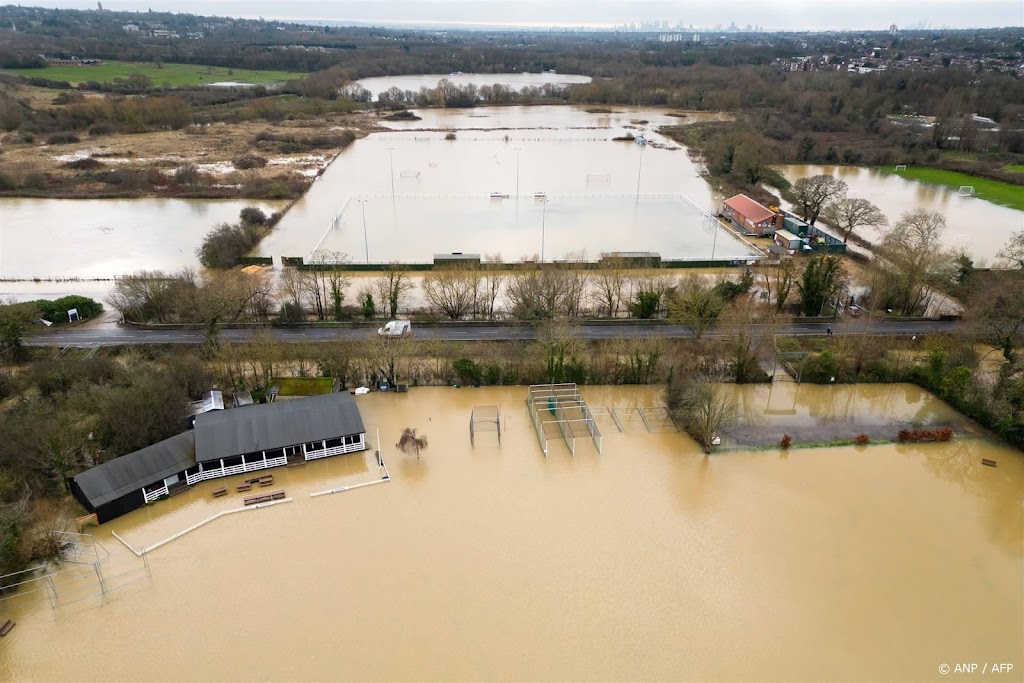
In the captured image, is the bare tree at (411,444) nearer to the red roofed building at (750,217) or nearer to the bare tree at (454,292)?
the bare tree at (454,292)

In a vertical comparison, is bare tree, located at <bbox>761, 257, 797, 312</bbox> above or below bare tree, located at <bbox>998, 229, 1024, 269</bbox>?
below

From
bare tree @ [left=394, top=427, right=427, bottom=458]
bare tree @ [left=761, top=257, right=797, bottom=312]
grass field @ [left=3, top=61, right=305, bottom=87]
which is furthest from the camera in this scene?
grass field @ [left=3, top=61, right=305, bottom=87]

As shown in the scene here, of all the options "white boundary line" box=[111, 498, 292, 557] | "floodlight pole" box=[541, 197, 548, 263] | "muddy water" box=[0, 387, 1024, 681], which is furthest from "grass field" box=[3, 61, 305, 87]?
"muddy water" box=[0, 387, 1024, 681]

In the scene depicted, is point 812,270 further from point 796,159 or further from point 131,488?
point 796,159

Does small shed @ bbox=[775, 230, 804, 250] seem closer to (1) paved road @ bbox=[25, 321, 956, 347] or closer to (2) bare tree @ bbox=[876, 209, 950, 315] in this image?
(2) bare tree @ bbox=[876, 209, 950, 315]

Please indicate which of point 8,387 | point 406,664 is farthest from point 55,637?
point 8,387

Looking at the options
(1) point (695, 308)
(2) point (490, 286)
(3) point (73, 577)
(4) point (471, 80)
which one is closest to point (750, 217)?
(1) point (695, 308)
